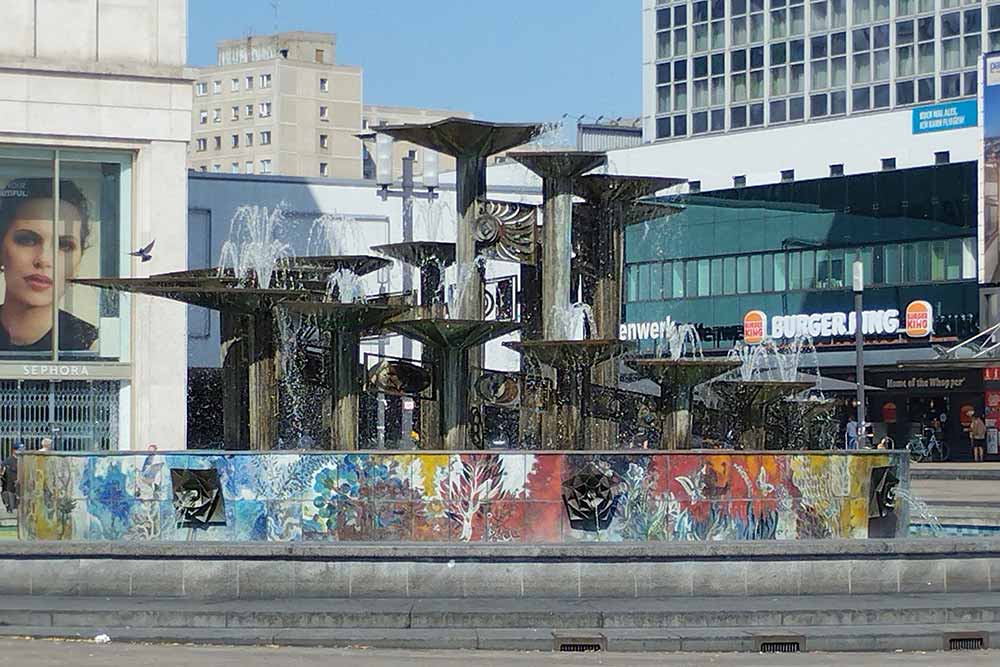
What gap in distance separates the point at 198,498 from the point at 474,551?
10.4ft

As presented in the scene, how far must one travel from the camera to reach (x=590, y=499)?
19594mm

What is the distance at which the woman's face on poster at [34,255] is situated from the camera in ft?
132

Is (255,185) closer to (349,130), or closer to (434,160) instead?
(434,160)

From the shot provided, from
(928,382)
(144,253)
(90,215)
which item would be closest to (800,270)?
(928,382)

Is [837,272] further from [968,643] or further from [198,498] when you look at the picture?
[968,643]

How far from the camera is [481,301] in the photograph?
78.9 ft

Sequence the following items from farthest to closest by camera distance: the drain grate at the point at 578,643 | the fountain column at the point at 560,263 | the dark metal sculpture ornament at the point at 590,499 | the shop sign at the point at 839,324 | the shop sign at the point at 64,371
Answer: the shop sign at the point at 839,324 < the shop sign at the point at 64,371 < the fountain column at the point at 560,263 < the dark metal sculpture ornament at the point at 590,499 < the drain grate at the point at 578,643

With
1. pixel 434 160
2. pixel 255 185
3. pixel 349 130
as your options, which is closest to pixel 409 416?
pixel 434 160

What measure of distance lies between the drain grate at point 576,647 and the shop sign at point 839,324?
163ft

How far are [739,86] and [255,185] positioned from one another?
44653 mm

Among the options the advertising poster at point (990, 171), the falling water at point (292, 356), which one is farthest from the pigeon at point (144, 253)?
the advertising poster at point (990, 171)

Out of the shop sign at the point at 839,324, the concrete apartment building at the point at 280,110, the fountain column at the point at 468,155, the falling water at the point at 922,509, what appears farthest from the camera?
the concrete apartment building at the point at 280,110

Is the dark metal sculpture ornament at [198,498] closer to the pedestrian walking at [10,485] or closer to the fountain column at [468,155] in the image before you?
the fountain column at [468,155]

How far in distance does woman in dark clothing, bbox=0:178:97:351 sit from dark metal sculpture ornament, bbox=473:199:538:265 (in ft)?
56.1
